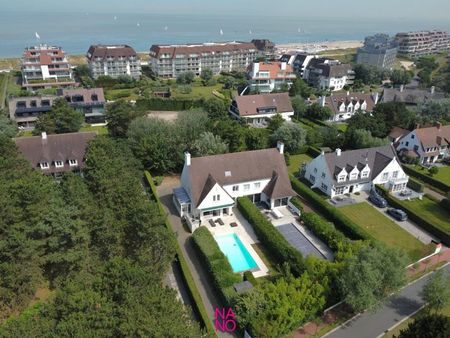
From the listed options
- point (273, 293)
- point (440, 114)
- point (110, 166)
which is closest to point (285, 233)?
point (273, 293)

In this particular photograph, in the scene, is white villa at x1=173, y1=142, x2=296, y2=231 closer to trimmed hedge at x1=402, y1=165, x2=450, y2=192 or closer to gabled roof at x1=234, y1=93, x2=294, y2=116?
trimmed hedge at x1=402, y1=165, x2=450, y2=192

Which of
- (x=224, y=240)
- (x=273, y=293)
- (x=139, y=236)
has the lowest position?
(x=224, y=240)

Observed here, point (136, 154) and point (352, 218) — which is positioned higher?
point (136, 154)

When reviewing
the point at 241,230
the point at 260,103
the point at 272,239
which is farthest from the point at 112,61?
the point at 272,239

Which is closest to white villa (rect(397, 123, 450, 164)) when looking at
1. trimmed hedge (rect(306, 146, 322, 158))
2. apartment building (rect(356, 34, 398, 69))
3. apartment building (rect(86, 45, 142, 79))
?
trimmed hedge (rect(306, 146, 322, 158))

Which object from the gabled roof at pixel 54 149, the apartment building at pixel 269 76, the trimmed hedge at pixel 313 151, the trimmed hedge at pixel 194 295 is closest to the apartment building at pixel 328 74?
the apartment building at pixel 269 76

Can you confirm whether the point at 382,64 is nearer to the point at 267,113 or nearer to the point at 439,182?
the point at 267,113
